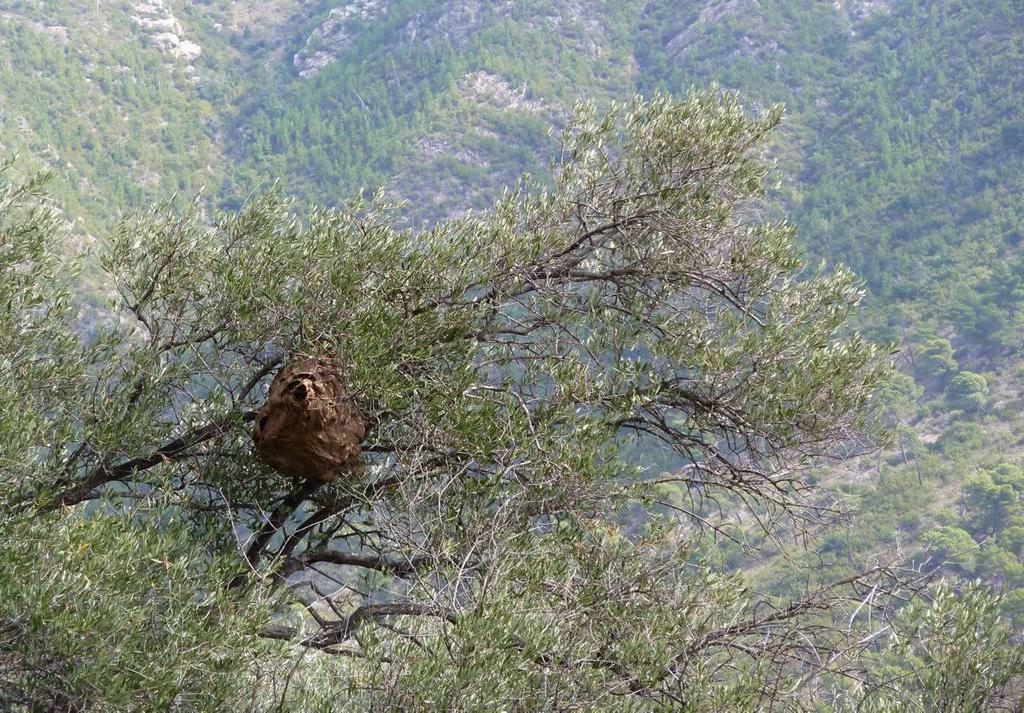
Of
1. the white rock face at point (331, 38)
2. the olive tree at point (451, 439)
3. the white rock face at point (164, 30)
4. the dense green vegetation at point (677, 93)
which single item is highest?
the olive tree at point (451, 439)

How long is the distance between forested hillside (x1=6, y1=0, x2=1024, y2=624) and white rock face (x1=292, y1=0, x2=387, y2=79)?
283 millimetres

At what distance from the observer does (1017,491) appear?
156 ft

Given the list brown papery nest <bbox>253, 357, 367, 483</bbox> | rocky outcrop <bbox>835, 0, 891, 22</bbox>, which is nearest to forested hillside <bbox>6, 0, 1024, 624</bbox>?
rocky outcrop <bbox>835, 0, 891, 22</bbox>

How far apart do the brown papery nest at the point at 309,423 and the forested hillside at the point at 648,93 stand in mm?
42204

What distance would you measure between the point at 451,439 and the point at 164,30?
9733 cm

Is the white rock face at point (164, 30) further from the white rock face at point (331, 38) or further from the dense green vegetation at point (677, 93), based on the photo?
the white rock face at point (331, 38)

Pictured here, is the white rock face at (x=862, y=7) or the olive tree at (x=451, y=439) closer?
the olive tree at (x=451, y=439)

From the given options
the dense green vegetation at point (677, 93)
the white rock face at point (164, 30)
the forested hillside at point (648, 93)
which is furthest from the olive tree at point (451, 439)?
the white rock face at point (164, 30)

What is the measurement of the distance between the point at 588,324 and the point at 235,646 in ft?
10.6

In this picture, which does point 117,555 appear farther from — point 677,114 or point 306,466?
point 677,114

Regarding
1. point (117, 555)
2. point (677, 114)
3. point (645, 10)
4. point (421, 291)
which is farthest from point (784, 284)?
point (645, 10)

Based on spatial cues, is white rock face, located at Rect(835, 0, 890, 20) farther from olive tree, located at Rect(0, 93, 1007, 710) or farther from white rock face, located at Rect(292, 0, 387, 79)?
olive tree, located at Rect(0, 93, 1007, 710)

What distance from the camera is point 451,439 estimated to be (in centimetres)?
612

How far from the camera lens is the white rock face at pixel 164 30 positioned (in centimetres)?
9044
